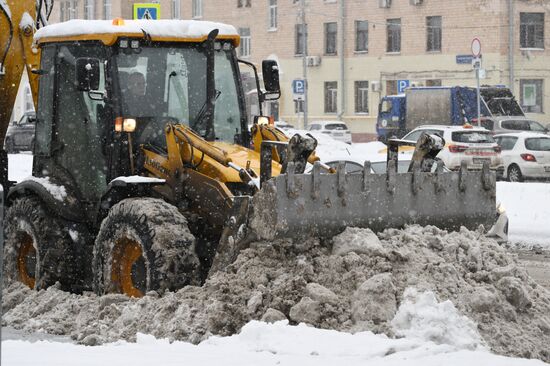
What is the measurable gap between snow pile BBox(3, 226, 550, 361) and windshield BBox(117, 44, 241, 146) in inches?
72.4

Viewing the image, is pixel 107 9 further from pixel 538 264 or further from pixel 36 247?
pixel 36 247

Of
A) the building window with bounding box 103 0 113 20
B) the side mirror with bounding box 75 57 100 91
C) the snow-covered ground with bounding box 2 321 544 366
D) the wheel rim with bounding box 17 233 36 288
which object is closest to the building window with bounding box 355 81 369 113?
the building window with bounding box 103 0 113 20

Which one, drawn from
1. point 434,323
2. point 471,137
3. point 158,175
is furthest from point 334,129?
point 434,323

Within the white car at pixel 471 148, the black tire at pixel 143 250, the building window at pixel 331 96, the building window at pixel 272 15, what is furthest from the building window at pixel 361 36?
the black tire at pixel 143 250

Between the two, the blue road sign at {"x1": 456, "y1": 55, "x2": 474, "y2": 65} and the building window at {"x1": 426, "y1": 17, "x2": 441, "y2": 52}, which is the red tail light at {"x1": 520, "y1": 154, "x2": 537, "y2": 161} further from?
the building window at {"x1": 426, "y1": 17, "x2": 441, "y2": 52}

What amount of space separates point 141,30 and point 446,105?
34101 millimetres

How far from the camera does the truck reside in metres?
43.7

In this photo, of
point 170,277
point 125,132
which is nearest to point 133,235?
point 170,277

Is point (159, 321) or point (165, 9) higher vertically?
point (165, 9)

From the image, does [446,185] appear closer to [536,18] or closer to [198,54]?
[198,54]

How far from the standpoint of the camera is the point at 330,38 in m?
59.0

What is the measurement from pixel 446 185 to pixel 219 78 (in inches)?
98.7

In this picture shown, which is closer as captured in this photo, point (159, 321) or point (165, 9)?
point (159, 321)

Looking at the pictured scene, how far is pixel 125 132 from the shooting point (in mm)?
10688
